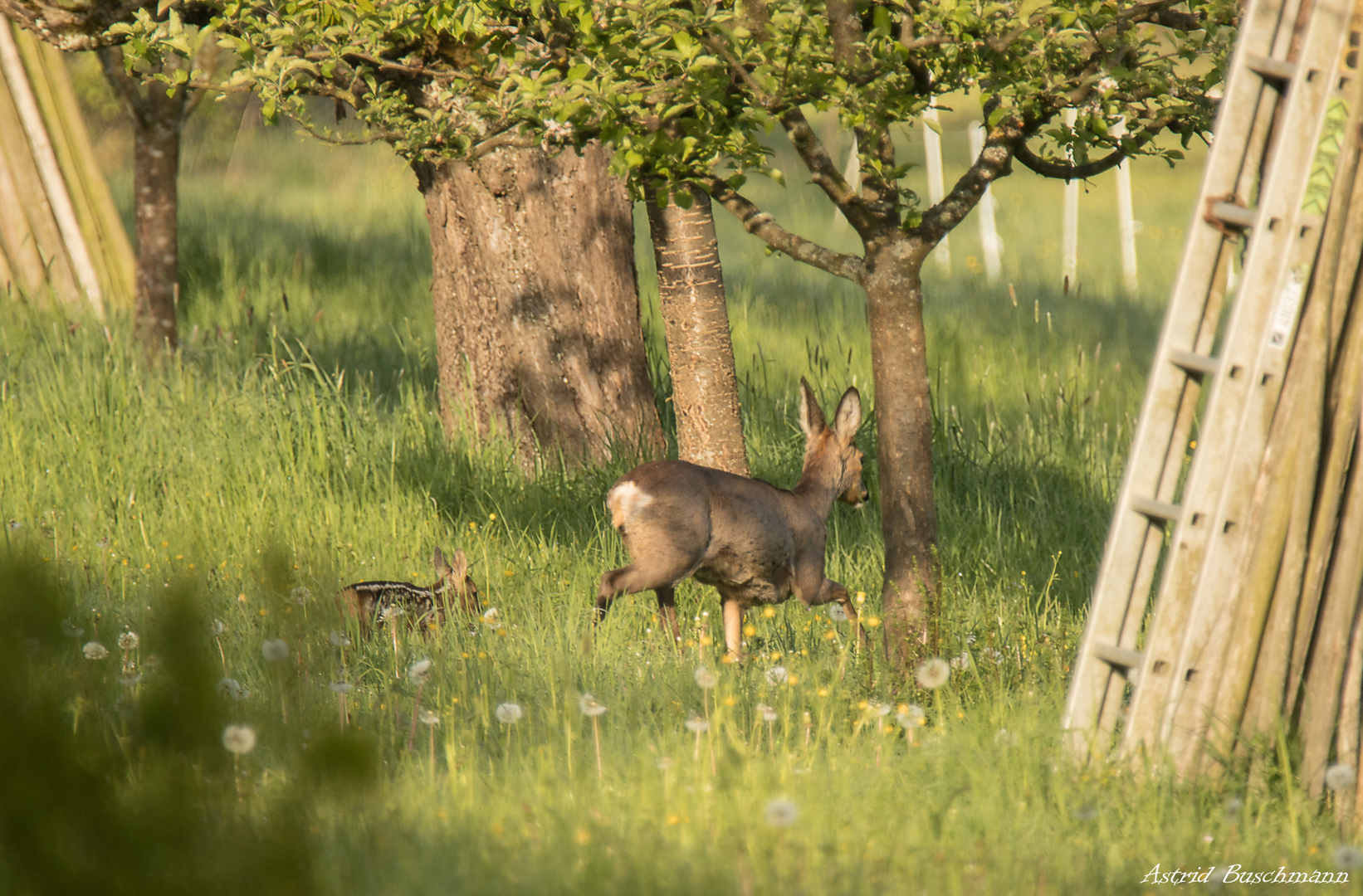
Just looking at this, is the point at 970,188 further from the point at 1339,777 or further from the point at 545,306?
the point at 545,306

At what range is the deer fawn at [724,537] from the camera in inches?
200

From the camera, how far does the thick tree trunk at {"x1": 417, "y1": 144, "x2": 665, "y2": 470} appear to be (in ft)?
24.0

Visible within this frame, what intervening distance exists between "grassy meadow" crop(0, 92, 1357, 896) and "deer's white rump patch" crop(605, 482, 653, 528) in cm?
48

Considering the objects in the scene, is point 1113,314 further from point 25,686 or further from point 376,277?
point 25,686

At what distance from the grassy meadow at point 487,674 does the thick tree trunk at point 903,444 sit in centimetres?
23

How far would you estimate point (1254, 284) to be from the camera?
3.41 metres

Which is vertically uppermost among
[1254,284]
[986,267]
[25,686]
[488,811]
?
[1254,284]

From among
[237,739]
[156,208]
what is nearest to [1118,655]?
[237,739]

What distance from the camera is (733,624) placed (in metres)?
5.48

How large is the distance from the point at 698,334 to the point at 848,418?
913mm

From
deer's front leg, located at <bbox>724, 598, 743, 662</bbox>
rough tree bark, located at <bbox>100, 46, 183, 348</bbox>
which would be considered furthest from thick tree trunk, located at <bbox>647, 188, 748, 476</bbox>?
rough tree bark, located at <bbox>100, 46, 183, 348</bbox>

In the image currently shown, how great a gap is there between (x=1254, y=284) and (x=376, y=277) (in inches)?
413

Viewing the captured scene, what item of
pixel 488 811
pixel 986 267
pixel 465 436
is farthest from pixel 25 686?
pixel 986 267

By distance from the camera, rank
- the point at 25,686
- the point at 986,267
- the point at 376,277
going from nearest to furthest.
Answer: the point at 25,686 → the point at 376,277 → the point at 986,267
